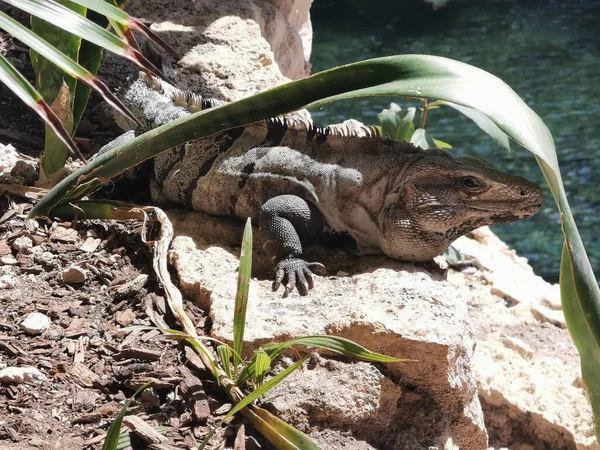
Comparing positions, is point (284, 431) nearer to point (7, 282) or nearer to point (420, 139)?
point (7, 282)

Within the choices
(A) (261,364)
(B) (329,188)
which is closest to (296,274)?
(B) (329,188)

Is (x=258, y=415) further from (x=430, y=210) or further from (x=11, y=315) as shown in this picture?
(x=430, y=210)

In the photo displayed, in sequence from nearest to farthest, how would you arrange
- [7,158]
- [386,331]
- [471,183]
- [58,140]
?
[386,331], [471,183], [58,140], [7,158]

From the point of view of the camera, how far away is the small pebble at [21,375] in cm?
271

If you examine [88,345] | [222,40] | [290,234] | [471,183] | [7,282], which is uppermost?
[222,40]

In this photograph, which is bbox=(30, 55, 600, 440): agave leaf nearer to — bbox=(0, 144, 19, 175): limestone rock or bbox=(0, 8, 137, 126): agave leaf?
bbox=(0, 8, 137, 126): agave leaf

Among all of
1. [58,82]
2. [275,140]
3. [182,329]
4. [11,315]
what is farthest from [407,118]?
[11,315]

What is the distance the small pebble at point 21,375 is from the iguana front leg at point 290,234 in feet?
3.52

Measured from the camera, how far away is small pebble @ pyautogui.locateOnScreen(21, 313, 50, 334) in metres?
2.99

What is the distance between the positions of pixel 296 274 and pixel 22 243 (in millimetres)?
1202

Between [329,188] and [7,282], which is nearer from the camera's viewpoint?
[7,282]

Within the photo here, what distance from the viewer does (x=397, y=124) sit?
5.36 m

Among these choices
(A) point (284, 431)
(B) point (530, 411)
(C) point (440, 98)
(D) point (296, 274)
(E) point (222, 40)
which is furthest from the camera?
(E) point (222, 40)

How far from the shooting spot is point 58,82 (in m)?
3.80
